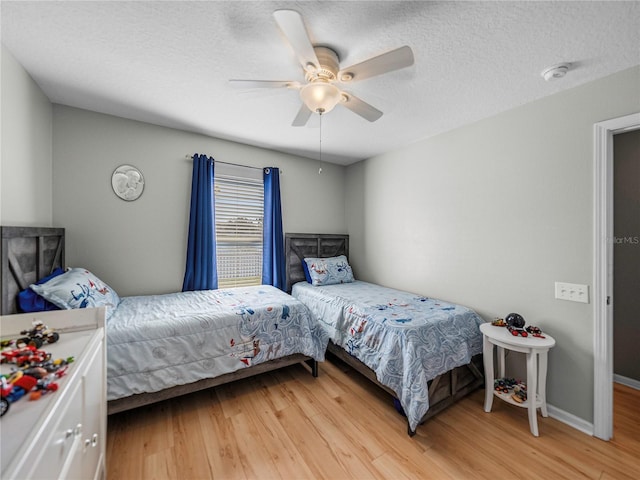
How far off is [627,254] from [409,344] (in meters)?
2.33

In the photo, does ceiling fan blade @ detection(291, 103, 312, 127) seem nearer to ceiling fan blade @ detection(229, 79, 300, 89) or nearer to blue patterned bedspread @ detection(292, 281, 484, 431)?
ceiling fan blade @ detection(229, 79, 300, 89)

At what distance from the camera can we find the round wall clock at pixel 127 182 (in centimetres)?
253

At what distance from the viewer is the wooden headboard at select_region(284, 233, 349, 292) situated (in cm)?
354

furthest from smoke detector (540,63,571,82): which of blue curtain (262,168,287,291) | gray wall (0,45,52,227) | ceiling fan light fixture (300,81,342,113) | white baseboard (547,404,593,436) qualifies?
gray wall (0,45,52,227)

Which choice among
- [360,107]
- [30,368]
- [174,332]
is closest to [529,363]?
[360,107]

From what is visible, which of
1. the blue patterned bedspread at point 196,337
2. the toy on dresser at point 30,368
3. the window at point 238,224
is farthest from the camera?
the window at point 238,224

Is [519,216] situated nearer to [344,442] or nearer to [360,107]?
[360,107]

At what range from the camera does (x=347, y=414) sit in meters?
1.99

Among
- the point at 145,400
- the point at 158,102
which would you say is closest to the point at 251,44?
the point at 158,102

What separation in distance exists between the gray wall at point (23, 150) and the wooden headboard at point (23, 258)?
94 mm

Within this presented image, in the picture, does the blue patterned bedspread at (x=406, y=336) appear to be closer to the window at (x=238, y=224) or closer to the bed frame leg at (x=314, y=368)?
the bed frame leg at (x=314, y=368)

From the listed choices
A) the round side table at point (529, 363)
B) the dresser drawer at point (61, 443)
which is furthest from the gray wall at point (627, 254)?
the dresser drawer at point (61, 443)

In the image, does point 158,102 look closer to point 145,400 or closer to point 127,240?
point 127,240

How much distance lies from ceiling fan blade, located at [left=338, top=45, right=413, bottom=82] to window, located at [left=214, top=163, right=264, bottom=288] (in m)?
2.05
